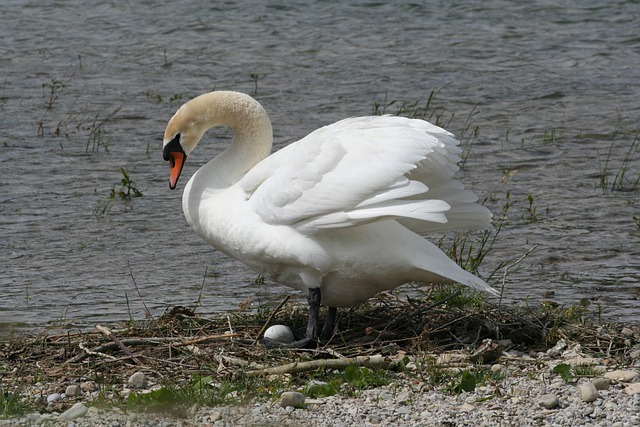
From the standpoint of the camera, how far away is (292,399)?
17.0 ft

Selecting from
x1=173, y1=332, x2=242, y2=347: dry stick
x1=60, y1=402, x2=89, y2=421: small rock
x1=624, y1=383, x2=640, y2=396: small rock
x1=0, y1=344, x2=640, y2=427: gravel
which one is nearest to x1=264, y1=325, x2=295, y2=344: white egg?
x1=173, y1=332, x2=242, y2=347: dry stick

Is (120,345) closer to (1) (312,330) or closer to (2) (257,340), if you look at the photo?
(2) (257,340)

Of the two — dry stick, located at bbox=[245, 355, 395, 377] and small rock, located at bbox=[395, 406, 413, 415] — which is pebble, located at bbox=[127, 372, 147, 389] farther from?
small rock, located at bbox=[395, 406, 413, 415]

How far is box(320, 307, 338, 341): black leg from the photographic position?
6.54 m

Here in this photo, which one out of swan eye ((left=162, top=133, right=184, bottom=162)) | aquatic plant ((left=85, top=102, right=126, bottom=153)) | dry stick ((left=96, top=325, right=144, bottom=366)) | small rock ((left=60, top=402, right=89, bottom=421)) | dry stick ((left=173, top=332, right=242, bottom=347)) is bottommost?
aquatic plant ((left=85, top=102, right=126, bottom=153))

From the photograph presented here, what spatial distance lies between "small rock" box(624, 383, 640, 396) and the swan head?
115 inches

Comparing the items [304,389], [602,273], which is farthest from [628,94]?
[304,389]

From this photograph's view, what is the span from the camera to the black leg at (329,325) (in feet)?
21.5

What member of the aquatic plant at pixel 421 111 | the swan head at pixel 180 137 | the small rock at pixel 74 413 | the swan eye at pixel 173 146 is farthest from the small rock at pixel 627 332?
the aquatic plant at pixel 421 111

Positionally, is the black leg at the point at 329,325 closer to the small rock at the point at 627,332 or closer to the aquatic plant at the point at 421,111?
the small rock at the point at 627,332

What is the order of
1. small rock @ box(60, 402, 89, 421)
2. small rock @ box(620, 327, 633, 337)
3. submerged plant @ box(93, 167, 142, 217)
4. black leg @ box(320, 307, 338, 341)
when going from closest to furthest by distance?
small rock @ box(60, 402, 89, 421) → small rock @ box(620, 327, 633, 337) → black leg @ box(320, 307, 338, 341) → submerged plant @ box(93, 167, 142, 217)

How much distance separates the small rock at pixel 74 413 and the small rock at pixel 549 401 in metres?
1.94

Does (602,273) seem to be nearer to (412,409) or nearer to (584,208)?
(584,208)

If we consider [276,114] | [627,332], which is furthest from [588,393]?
[276,114]
